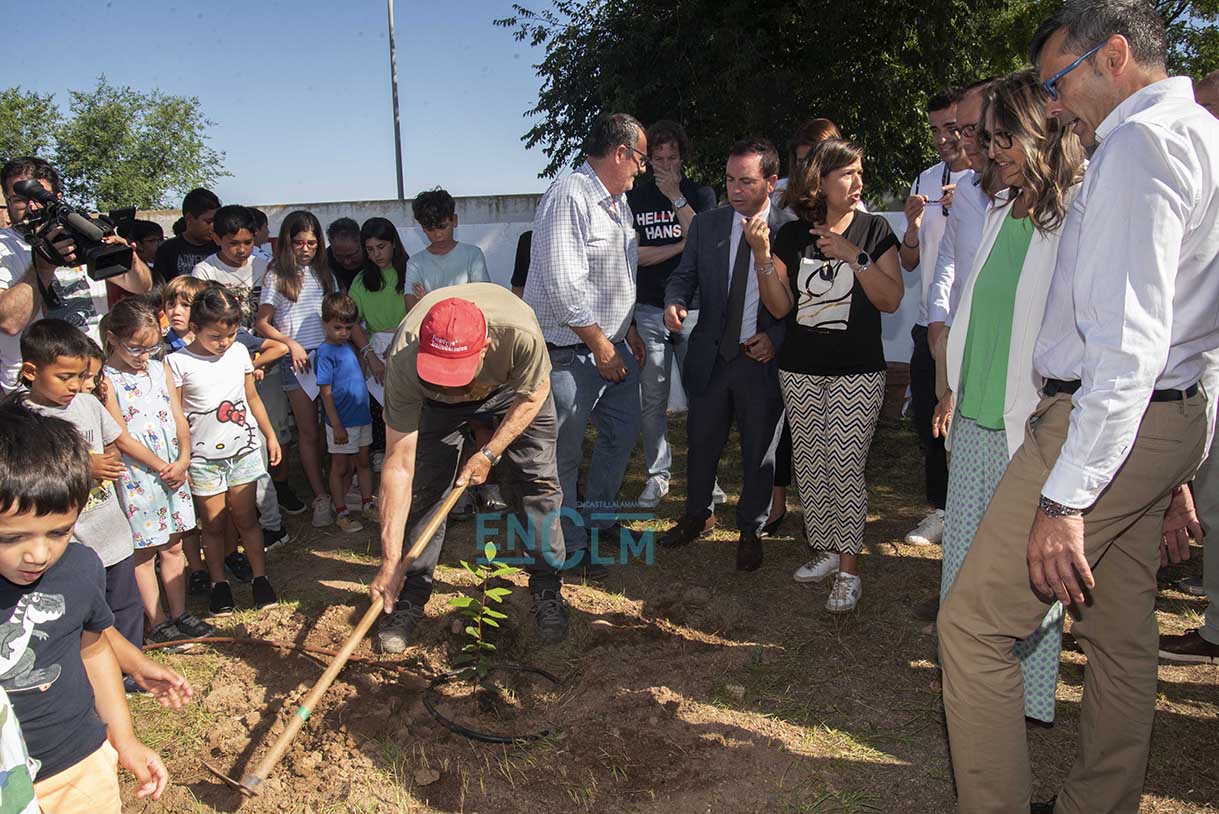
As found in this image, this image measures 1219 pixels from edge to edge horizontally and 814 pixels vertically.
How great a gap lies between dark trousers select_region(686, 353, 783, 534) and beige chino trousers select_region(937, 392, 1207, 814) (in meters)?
2.04

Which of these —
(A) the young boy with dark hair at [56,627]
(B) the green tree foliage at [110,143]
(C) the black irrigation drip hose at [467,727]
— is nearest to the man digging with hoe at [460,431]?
(C) the black irrigation drip hose at [467,727]

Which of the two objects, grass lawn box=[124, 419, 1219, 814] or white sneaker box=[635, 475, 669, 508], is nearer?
grass lawn box=[124, 419, 1219, 814]

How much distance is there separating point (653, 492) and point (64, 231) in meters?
3.40

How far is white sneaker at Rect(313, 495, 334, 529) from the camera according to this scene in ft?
17.2

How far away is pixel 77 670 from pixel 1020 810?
231 cm

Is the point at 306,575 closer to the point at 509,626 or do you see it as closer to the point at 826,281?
the point at 509,626

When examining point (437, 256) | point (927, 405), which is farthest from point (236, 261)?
point (927, 405)

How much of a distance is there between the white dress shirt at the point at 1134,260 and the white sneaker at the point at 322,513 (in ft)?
14.2

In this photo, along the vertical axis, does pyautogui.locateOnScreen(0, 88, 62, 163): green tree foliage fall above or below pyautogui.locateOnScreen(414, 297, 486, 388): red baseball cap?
above

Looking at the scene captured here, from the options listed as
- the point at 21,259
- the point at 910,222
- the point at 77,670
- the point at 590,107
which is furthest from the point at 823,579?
the point at 590,107

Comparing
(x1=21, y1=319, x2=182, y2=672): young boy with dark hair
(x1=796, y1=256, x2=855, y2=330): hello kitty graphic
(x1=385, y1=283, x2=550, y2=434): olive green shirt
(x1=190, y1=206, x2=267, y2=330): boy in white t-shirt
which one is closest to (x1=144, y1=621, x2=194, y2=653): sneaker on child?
(x1=21, y1=319, x2=182, y2=672): young boy with dark hair

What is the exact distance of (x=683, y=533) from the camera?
473 centimetres

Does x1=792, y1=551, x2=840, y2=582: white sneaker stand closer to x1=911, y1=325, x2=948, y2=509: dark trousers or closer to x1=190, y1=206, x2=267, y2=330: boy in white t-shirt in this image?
x1=911, y1=325, x2=948, y2=509: dark trousers

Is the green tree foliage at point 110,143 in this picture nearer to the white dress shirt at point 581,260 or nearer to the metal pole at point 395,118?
the metal pole at point 395,118
